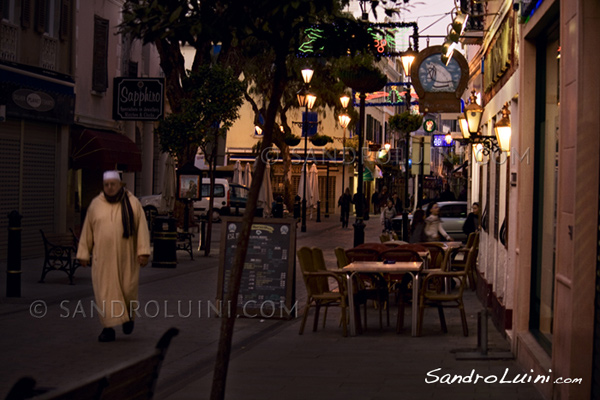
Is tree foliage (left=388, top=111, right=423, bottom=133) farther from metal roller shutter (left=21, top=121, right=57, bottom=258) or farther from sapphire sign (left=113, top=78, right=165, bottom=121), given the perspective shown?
metal roller shutter (left=21, top=121, right=57, bottom=258)

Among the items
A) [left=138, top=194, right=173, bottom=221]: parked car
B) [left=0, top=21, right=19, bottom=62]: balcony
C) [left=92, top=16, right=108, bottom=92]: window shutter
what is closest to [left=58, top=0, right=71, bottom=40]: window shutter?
[left=0, top=21, right=19, bottom=62]: balcony

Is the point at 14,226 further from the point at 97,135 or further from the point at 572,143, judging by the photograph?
the point at 97,135

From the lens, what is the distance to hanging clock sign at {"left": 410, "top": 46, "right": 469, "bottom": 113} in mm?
19203

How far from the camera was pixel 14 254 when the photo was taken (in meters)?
14.4

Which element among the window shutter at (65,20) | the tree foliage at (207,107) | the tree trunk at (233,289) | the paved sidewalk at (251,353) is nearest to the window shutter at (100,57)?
the window shutter at (65,20)

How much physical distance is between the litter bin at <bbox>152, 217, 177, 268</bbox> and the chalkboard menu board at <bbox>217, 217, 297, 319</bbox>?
315 inches

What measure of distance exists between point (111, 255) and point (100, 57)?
1964cm

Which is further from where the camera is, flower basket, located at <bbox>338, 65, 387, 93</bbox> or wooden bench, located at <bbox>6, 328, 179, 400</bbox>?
flower basket, located at <bbox>338, 65, 387, 93</bbox>

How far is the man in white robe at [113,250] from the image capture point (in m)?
10.9

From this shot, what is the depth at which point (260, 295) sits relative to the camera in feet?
43.8

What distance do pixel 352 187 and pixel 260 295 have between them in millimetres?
59655

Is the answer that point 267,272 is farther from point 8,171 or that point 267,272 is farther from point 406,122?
point 406,122

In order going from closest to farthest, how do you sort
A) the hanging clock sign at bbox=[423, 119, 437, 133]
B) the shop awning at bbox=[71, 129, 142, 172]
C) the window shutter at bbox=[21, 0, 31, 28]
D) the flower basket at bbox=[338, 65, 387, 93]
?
1. the window shutter at bbox=[21, 0, 31, 28]
2. the flower basket at bbox=[338, 65, 387, 93]
3. the shop awning at bbox=[71, 129, 142, 172]
4. the hanging clock sign at bbox=[423, 119, 437, 133]

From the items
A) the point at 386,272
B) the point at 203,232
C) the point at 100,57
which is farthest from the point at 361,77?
the point at 386,272
